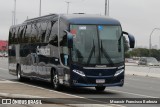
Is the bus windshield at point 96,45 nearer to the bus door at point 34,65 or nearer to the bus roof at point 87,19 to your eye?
the bus roof at point 87,19

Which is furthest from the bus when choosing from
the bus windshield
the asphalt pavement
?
the asphalt pavement

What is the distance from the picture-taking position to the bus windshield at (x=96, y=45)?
19.7 m

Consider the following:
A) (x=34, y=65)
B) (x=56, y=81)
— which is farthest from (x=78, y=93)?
(x=34, y=65)

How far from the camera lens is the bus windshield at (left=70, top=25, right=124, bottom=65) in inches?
777

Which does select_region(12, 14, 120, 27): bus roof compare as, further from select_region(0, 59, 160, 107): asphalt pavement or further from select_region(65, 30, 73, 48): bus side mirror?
select_region(0, 59, 160, 107): asphalt pavement

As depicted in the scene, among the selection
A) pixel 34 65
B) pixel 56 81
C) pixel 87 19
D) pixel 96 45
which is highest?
pixel 87 19

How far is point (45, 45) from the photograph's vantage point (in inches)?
904

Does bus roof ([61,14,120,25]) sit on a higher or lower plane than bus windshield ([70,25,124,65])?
higher

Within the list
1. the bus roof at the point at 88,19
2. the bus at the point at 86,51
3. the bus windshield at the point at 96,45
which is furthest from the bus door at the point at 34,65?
the bus windshield at the point at 96,45

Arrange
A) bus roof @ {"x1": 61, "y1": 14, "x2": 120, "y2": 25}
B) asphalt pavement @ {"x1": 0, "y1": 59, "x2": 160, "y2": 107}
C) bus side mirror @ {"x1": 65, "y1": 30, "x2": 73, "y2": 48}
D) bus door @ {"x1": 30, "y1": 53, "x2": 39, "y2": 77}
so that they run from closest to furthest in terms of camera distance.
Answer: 1. asphalt pavement @ {"x1": 0, "y1": 59, "x2": 160, "y2": 107}
2. bus side mirror @ {"x1": 65, "y1": 30, "x2": 73, "y2": 48}
3. bus roof @ {"x1": 61, "y1": 14, "x2": 120, "y2": 25}
4. bus door @ {"x1": 30, "y1": 53, "x2": 39, "y2": 77}

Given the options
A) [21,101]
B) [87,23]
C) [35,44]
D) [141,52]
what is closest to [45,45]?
[35,44]

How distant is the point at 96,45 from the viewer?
1992cm

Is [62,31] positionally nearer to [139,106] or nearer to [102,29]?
[102,29]

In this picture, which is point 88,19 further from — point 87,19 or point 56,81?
point 56,81
